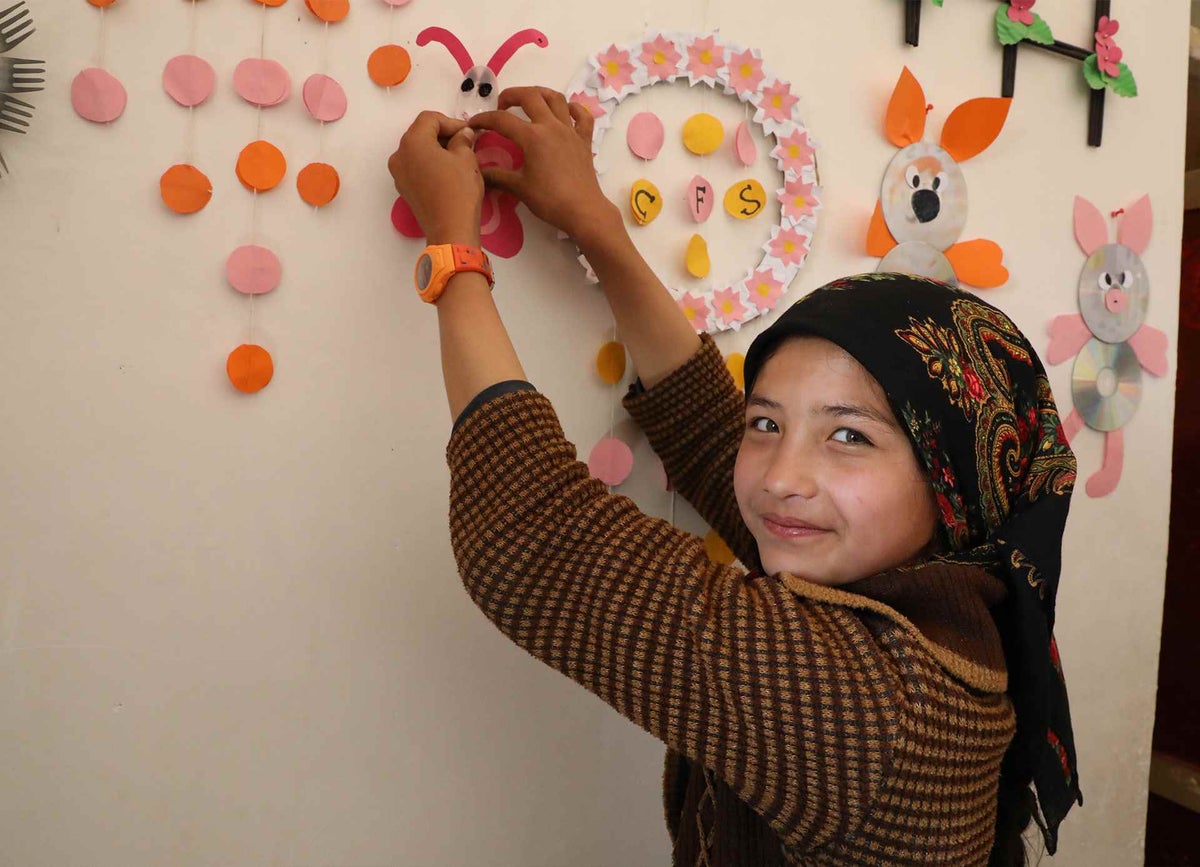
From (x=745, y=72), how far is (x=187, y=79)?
658mm

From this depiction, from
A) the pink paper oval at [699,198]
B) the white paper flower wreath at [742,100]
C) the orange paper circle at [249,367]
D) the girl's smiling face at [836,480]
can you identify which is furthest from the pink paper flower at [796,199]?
the orange paper circle at [249,367]

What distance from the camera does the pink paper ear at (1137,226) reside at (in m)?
1.42

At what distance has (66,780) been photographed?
2.82 feet

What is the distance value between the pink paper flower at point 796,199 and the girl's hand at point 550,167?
11.9 inches

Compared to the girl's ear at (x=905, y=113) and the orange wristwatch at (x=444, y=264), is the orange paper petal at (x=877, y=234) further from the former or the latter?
the orange wristwatch at (x=444, y=264)

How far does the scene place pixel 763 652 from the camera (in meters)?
0.70

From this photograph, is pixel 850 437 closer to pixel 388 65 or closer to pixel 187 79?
pixel 388 65

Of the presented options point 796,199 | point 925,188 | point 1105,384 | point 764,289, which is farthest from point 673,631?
point 1105,384

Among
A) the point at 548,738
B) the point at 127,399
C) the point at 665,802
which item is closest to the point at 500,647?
the point at 548,738

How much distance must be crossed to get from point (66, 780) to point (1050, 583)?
38.7 inches

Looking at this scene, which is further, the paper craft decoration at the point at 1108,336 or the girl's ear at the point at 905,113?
the paper craft decoration at the point at 1108,336

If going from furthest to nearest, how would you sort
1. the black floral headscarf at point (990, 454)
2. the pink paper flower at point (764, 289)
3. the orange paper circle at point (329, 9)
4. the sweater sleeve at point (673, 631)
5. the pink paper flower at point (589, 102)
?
the pink paper flower at point (764, 289)
the pink paper flower at point (589, 102)
the orange paper circle at point (329, 9)
the black floral headscarf at point (990, 454)
the sweater sleeve at point (673, 631)

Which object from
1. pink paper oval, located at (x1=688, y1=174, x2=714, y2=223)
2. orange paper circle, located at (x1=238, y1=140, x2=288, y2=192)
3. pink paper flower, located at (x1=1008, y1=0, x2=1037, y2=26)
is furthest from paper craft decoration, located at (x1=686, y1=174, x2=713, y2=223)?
pink paper flower, located at (x1=1008, y1=0, x2=1037, y2=26)

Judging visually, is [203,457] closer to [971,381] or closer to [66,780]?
[66,780]
